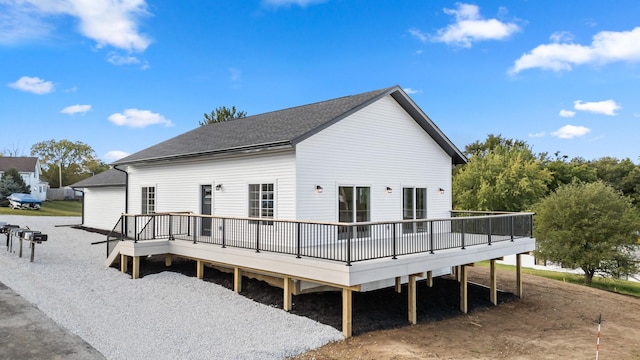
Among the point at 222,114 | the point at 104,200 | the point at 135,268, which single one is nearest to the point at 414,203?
the point at 135,268

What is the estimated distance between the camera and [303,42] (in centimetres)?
2595

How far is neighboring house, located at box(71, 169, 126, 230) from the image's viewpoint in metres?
21.8

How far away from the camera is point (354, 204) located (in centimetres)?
1252

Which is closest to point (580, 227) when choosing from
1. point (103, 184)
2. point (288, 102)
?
point (288, 102)

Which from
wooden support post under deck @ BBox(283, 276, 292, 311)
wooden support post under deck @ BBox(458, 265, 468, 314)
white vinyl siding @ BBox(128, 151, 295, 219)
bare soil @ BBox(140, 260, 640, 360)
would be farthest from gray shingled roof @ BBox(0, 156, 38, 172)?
wooden support post under deck @ BBox(458, 265, 468, 314)

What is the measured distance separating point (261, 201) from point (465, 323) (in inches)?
274

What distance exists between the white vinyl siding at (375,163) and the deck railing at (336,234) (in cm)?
101

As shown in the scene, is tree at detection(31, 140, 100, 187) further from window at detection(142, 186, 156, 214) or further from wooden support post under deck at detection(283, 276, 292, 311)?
wooden support post under deck at detection(283, 276, 292, 311)

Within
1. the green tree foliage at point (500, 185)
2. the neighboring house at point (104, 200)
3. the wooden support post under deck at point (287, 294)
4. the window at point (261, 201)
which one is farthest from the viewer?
the green tree foliage at point (500, 185)

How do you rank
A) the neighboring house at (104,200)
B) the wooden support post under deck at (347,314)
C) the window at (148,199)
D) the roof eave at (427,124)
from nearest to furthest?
the wooden support post under deck at (347,314) → the roof eave at (427,124) → the window at (148,199) → the neighboring house at (104,200)

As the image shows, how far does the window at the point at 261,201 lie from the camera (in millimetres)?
11852

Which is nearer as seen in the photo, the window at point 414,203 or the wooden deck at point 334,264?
the wooden deck at point 334,264

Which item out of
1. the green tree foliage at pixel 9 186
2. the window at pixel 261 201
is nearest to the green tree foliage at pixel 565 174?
the window at pixel 261 201

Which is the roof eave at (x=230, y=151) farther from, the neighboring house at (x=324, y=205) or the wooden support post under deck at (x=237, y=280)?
the wooden support post under deck at (x=237, y=280)
